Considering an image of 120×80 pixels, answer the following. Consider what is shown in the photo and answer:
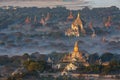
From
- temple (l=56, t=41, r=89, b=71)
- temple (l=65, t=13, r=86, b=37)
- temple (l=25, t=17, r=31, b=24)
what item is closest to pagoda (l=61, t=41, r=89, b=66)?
temple (l=56, t=41, r=89, b=71)

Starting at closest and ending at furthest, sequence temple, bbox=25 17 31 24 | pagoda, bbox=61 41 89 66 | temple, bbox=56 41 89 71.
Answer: temple, bbox=56 41 89 71, pagoda, bbox=61 41 89 66, temple, bbox=25 17 31 24

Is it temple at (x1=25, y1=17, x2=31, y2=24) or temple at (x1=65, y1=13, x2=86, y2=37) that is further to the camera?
temple at (x1=25, y1=17, x2=31, y2=24)

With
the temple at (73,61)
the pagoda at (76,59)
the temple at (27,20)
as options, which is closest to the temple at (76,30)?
the temple at (27,20)

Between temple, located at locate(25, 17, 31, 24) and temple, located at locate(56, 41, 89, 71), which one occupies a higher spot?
temple, located at locate(56, 41, 89, 71)

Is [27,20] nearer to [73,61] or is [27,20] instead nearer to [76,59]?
[76,59]

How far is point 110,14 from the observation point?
87.5 metres

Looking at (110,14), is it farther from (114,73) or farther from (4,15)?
(114,73)

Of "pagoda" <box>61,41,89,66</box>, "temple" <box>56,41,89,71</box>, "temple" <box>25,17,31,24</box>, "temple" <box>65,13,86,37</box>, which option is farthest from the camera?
"temple" <box>25,17,31,24</box>

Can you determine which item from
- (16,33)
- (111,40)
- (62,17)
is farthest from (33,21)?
(111,40)

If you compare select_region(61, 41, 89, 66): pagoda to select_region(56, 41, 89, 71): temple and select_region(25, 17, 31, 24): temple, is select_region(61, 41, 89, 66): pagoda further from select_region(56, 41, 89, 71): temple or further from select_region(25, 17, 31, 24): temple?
select_region(25, 17, 31, 24): temple

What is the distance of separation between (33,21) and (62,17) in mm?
6307

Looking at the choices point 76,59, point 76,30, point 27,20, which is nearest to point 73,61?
point 76,59

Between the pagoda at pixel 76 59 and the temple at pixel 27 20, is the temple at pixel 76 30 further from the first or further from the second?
the pagoda at pixel 76 59

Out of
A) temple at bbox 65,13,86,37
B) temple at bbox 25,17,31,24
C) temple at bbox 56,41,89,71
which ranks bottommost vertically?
temple at bbox 25,17,31,24
